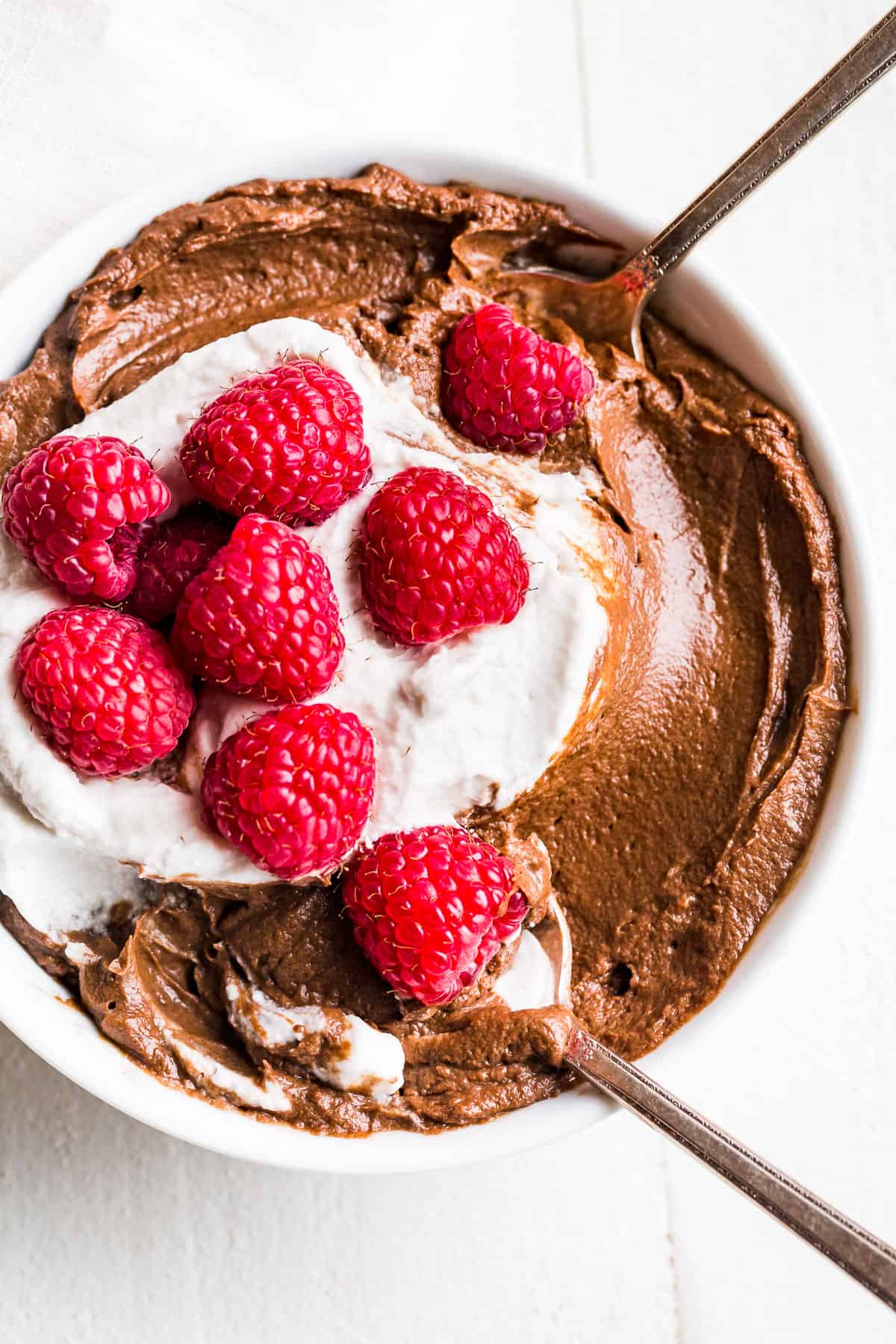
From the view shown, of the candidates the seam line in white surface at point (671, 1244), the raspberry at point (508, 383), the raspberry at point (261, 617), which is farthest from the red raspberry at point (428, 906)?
the seam line in white surface at point (671, 1244)

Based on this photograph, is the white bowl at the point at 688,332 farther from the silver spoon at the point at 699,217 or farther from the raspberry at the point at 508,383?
the raspberry at the point at 508,383

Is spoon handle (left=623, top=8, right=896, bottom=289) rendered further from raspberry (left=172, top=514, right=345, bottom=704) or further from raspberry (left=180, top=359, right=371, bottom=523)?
raspberry (left=172, top=514, right=345, bottom=704)

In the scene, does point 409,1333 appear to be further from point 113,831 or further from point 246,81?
point 246,81

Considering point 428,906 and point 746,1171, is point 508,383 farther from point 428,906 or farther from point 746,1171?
point 746,1171

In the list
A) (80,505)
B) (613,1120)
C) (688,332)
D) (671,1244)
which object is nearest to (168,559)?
(80,505)

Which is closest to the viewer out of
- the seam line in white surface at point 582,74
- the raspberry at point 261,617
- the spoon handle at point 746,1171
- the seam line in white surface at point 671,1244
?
the spoon handle at point 746,1171

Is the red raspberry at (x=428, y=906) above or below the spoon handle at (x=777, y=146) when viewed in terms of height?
below
